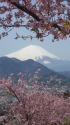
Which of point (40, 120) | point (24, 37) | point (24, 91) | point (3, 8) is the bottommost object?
point (40, 120)

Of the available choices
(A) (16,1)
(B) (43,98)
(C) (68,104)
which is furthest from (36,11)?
(C) (68,104)

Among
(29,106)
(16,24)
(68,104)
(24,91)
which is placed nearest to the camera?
(16,24)

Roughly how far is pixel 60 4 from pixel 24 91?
23527mm

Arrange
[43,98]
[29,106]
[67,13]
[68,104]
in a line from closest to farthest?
[67,13] < [29,106] < [43,98] < [68,104]

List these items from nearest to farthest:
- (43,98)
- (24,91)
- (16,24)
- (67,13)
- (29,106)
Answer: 1. (67,13)
2. (16,24)
3. (29,106)
4. (24,91)
5. (43,98)

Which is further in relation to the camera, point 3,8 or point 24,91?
point 24,91

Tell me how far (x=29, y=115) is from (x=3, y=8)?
21628mm

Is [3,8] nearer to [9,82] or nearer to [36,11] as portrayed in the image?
[36,11]

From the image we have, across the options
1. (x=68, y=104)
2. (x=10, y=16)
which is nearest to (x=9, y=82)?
(x=68, y=104)

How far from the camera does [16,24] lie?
27.5 ft

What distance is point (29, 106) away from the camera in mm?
28828

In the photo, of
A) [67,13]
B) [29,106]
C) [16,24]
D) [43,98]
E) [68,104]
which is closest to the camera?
[67,13]

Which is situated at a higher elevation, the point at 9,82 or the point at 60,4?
the point at 60,4

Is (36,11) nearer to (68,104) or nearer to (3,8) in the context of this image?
(3,8)
